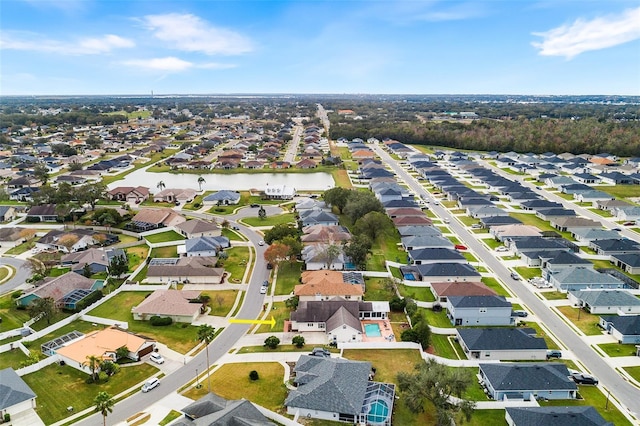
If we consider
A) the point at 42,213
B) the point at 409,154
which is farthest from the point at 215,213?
the point at 409,154

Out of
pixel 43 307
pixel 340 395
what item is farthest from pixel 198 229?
pixel 340 395

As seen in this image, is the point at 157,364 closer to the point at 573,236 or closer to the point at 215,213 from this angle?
the point at 215,213

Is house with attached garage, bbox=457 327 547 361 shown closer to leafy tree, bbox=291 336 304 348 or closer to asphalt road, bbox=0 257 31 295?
leafy tree, bbox=291 336 304 348

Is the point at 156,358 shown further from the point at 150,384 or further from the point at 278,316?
the point at 278,316

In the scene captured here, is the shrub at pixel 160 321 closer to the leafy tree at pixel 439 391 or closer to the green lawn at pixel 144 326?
the green lawn at pixel 144 326

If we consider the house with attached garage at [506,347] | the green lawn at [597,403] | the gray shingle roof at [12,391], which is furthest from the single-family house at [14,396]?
the green lawn at [597,403]

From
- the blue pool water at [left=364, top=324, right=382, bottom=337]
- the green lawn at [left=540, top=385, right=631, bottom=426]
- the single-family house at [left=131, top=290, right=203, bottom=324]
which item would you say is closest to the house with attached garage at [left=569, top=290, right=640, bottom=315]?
the green lawn at [left=540, top=385, right=631, bottom=426]
